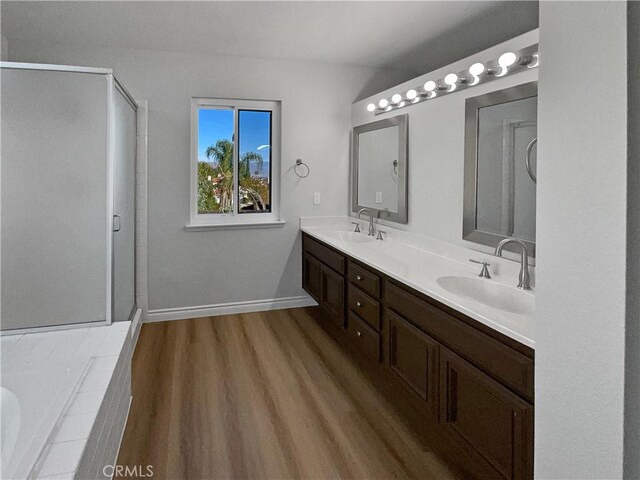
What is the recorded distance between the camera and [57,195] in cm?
241

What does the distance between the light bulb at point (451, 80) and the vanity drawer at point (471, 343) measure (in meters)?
1.29

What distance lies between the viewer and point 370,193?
12.4 feet

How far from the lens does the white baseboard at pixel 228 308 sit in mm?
3811

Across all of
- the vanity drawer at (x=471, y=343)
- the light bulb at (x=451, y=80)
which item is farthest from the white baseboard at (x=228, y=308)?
the light bulb at (x=451, y=80)

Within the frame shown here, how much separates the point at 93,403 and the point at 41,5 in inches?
97.0

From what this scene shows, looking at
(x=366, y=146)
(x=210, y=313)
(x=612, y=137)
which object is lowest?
(x=210, y=313)

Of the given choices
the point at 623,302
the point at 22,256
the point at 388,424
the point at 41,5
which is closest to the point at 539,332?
the point at 623,302

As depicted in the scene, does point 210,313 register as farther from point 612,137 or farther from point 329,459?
point 612,137

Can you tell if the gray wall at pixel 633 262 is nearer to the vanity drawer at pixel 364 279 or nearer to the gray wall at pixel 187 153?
the vanity drawer at pixel 364 279

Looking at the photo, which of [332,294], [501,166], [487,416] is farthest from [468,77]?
[487,416]

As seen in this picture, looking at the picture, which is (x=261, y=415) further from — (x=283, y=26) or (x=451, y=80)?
(x=283, y=26)

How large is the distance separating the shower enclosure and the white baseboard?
1292 millimetres

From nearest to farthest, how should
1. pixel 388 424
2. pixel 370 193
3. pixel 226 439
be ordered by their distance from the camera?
pixel 226 439 → pixel 388 424 → pixel 370 193

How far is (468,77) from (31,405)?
266cm
